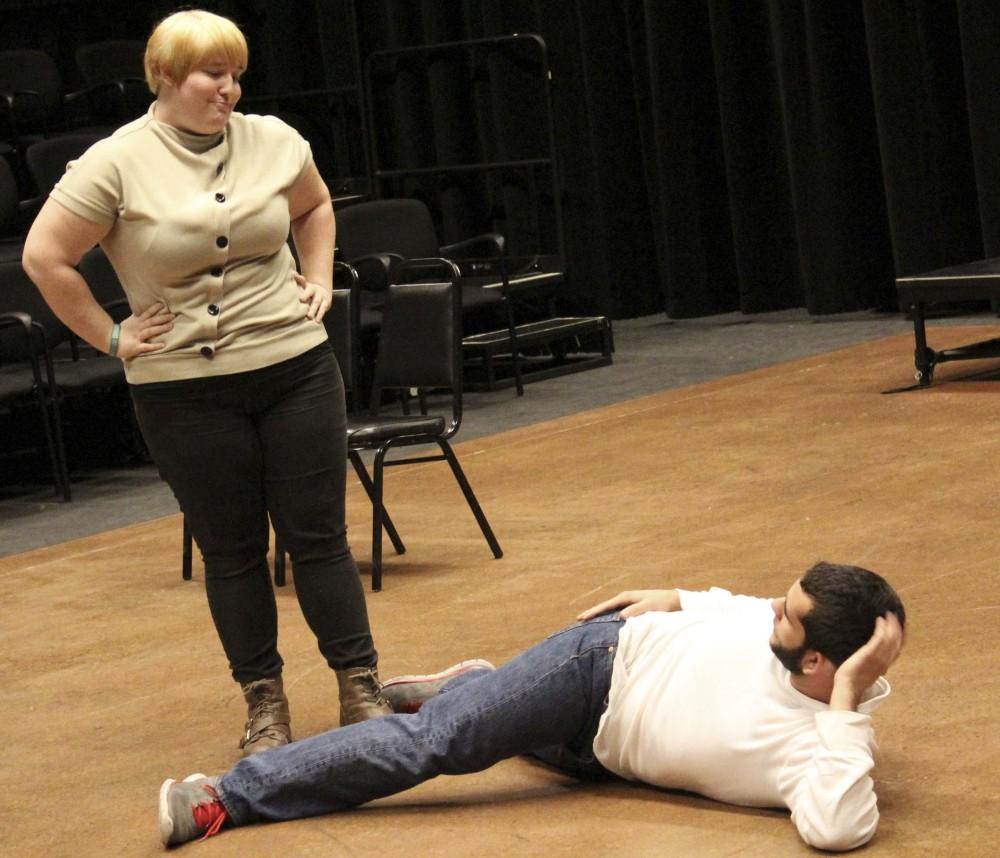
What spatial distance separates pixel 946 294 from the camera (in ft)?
19.2

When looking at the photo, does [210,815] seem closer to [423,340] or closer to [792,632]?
[792,632]

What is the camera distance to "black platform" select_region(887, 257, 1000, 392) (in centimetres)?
577

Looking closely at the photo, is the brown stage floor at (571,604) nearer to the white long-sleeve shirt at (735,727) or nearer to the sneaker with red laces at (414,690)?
the white long-sleeve shirt at (735,727)

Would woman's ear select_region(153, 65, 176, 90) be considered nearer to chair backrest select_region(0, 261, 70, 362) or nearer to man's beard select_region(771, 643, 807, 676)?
man's beard select_region(771, 643, 807, 676)

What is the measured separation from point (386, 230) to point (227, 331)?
4.42m

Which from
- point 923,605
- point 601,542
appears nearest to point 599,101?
point 601,542

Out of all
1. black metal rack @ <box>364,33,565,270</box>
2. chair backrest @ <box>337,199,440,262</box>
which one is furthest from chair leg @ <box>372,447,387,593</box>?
black metal rack @ <box>364,33,565,270</box>

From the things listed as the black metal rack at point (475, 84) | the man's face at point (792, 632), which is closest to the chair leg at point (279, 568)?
the man's face at point (792, 632)

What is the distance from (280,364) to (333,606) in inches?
16.8

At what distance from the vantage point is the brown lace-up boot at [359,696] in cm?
286

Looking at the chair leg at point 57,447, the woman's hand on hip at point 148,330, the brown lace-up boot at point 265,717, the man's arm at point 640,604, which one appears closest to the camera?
the man's arm at point 640,604

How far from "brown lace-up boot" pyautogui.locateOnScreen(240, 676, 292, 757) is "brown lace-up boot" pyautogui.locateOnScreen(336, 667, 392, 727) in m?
0.10

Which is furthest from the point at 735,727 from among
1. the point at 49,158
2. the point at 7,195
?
the point at 49,158

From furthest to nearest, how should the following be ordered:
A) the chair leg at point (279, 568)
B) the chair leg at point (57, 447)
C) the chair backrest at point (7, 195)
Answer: the chair backrest at point (7, 195) → the chair leg at point (57, 447) → the chair leg at point (279, 568)
